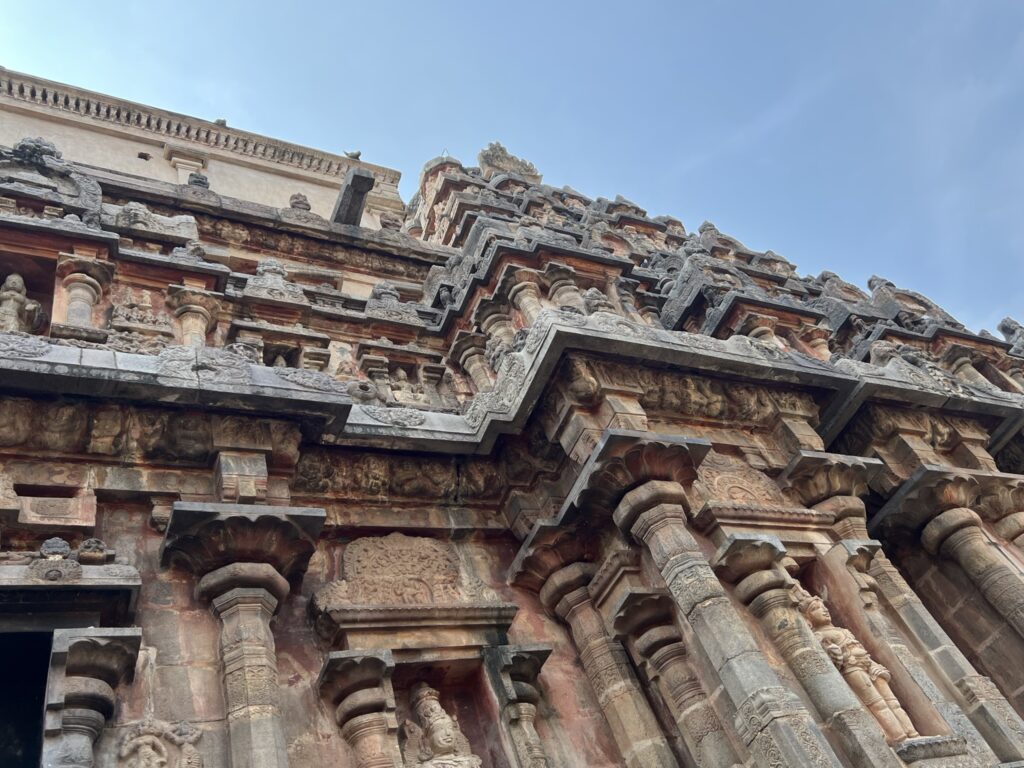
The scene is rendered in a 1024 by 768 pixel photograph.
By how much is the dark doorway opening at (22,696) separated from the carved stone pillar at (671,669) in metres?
4.37

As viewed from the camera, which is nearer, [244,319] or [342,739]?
[342,739]

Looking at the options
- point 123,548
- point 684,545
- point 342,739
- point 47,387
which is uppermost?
point 47,387

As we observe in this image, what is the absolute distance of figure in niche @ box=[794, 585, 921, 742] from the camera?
6621mm

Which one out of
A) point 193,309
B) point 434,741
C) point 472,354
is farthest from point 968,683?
point 193,309

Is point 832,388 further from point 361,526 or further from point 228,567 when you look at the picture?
point 228,567

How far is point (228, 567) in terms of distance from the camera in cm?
635

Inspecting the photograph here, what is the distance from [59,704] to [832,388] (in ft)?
26.5

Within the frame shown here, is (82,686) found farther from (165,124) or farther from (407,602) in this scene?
(165,124)

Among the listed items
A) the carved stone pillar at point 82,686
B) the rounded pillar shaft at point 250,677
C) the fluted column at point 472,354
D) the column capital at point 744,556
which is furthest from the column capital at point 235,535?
the fluted column at point 472,354

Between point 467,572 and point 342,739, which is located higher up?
point 467,572

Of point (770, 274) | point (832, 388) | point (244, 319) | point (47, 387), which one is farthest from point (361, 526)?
point (770, 274)

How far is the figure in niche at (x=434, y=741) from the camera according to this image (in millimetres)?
6543

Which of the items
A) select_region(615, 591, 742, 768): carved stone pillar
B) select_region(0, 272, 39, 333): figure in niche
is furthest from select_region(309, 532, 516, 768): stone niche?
select_region(0, 272, 39, 333): figure in niche

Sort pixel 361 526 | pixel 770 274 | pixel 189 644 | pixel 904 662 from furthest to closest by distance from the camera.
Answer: pixel 770 274, pixel 361 526, pixel 904 662, pixel 189 644
